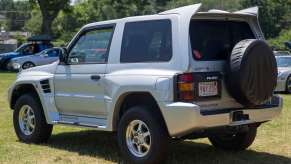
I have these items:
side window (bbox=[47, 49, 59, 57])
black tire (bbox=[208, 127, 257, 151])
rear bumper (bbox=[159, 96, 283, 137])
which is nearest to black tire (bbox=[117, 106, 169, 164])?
rear bumper (bbox=[159, 96, 283, 137])

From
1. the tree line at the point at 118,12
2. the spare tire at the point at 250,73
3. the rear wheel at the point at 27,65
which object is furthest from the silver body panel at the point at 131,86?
the tree line at the point at 118,12

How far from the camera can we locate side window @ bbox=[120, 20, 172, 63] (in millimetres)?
7070

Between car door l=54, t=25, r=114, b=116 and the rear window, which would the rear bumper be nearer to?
the rear window

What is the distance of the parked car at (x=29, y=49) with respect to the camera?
110 ft

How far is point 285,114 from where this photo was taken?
1259cm

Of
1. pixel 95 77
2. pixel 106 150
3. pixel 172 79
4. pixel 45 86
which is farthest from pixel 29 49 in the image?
pixel 172 79

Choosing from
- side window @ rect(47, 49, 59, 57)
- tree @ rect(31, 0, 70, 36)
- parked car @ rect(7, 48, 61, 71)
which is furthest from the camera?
tree @ rect(31, 0, 70, 36)

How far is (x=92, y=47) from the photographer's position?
27.1 feet

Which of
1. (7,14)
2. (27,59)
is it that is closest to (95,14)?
(7,14)

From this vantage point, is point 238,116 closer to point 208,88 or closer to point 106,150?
point 208,88

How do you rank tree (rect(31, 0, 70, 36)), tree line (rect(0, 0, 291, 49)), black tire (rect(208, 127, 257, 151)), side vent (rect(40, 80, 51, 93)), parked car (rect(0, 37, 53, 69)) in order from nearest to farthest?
1. black tire (rect(208, 127, 257, 151))
2. side vent (rect(40, 80, 51, 93))
3. parked car (rect(0, 37, 53, 69))
4. tree (rect(31, 0, 70, 36))
5. tree line (rect(0, 0, 291, 49))

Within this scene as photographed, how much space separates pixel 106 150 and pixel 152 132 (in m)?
1.82

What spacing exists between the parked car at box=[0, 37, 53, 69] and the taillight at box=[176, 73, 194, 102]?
27.4 m

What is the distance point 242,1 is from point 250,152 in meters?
94.8
